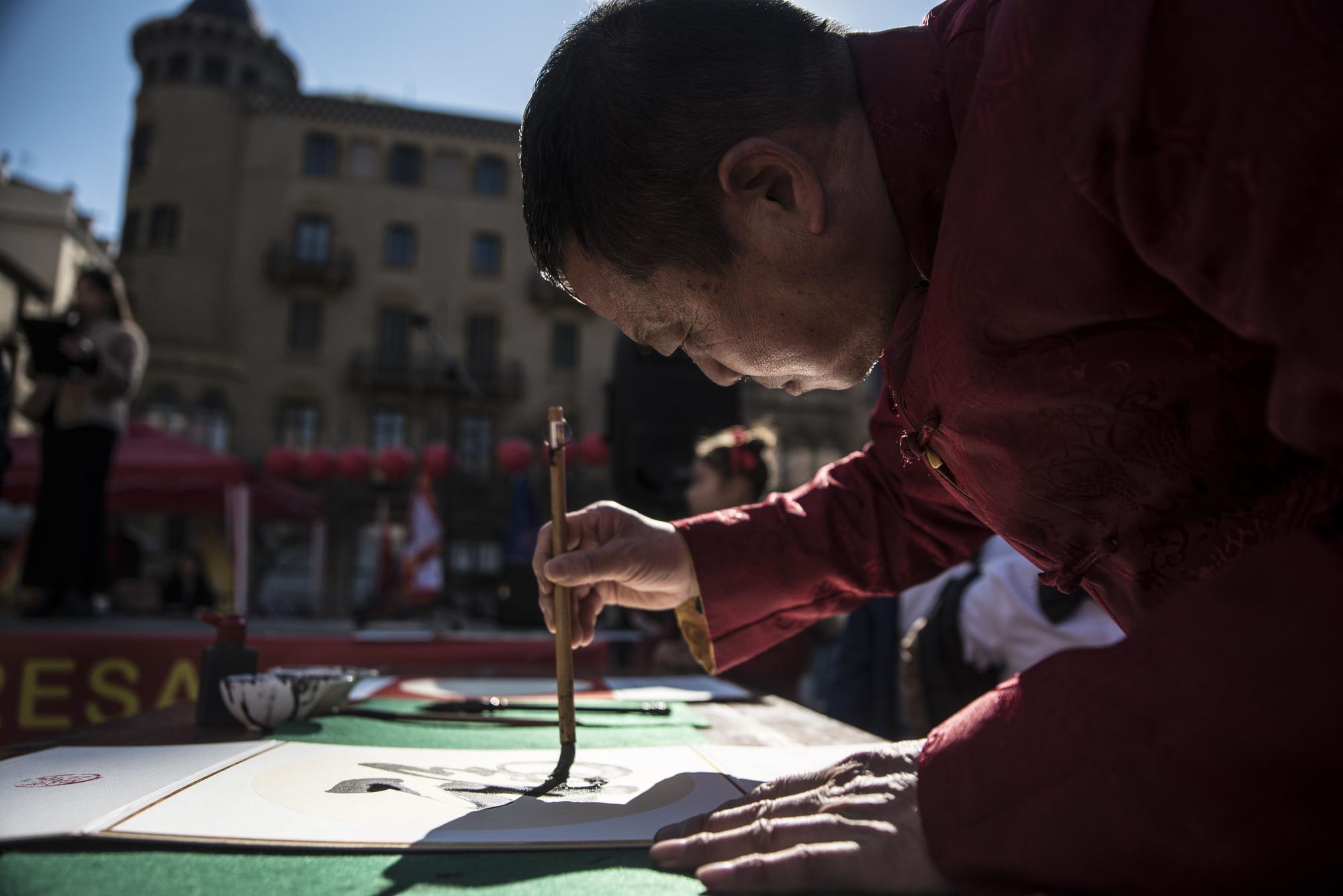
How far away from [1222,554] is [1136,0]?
336mm

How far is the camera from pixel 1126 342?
1.86 ft

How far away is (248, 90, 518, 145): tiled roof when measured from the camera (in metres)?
18.6

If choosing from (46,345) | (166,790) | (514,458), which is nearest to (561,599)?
(166,790)

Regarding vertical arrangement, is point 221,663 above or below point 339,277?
below

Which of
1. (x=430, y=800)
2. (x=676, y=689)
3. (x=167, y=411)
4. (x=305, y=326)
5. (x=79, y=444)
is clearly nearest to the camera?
(x=430, y=800)

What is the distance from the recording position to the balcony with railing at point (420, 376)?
1820 cm

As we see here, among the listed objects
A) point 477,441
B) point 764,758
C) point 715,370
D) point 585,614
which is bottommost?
point 764,758

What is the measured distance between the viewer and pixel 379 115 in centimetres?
1903

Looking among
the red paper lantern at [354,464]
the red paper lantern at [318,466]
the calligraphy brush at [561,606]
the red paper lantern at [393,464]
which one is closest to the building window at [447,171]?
the red paper lantern at [318,466]

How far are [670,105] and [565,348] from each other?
18763mm

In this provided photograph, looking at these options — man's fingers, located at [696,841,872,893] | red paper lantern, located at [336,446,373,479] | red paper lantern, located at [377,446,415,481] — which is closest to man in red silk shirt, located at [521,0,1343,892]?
man's fingers, located at [696,841,872,893]

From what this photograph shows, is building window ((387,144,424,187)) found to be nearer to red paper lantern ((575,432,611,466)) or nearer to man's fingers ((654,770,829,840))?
red paper lantern ((575,432,611,466))

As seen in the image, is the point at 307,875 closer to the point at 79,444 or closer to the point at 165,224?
the point at 79,444

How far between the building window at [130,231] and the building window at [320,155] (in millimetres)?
3393
